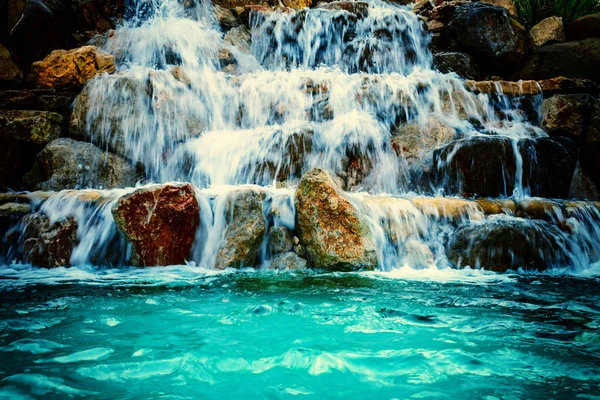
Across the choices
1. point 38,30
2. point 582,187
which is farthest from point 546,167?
point 38,30

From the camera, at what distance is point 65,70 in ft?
32.3

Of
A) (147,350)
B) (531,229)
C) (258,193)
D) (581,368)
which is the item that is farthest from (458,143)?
(147,350)

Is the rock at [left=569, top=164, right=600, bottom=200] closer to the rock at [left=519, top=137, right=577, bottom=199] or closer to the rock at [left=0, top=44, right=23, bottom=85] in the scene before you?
the rock at [left=519, top=137, right=577, bottom=199]

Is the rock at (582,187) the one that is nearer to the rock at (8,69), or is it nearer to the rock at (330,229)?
the rock at (330,229)

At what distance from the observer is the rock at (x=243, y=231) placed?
17.4 feet

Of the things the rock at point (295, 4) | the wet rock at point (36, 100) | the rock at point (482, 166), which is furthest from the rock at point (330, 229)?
the rock at point (295, 4)

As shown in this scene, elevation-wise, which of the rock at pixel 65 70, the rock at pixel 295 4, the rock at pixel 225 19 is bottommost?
the rock at pixel 65 70

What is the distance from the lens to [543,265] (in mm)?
5309

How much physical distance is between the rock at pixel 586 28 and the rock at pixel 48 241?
48.0 ft

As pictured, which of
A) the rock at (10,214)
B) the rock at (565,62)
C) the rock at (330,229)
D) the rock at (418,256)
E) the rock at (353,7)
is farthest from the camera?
the rock at (353,7)

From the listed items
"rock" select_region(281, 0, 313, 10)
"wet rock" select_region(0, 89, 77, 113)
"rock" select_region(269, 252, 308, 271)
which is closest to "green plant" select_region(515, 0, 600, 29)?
"rock" select_region(281, 0, 313, 10)

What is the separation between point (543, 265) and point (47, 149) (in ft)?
29.4

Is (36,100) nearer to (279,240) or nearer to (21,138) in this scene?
(21,138)

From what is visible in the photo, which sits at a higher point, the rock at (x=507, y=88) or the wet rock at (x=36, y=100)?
the rock at (x=507, y=88)
